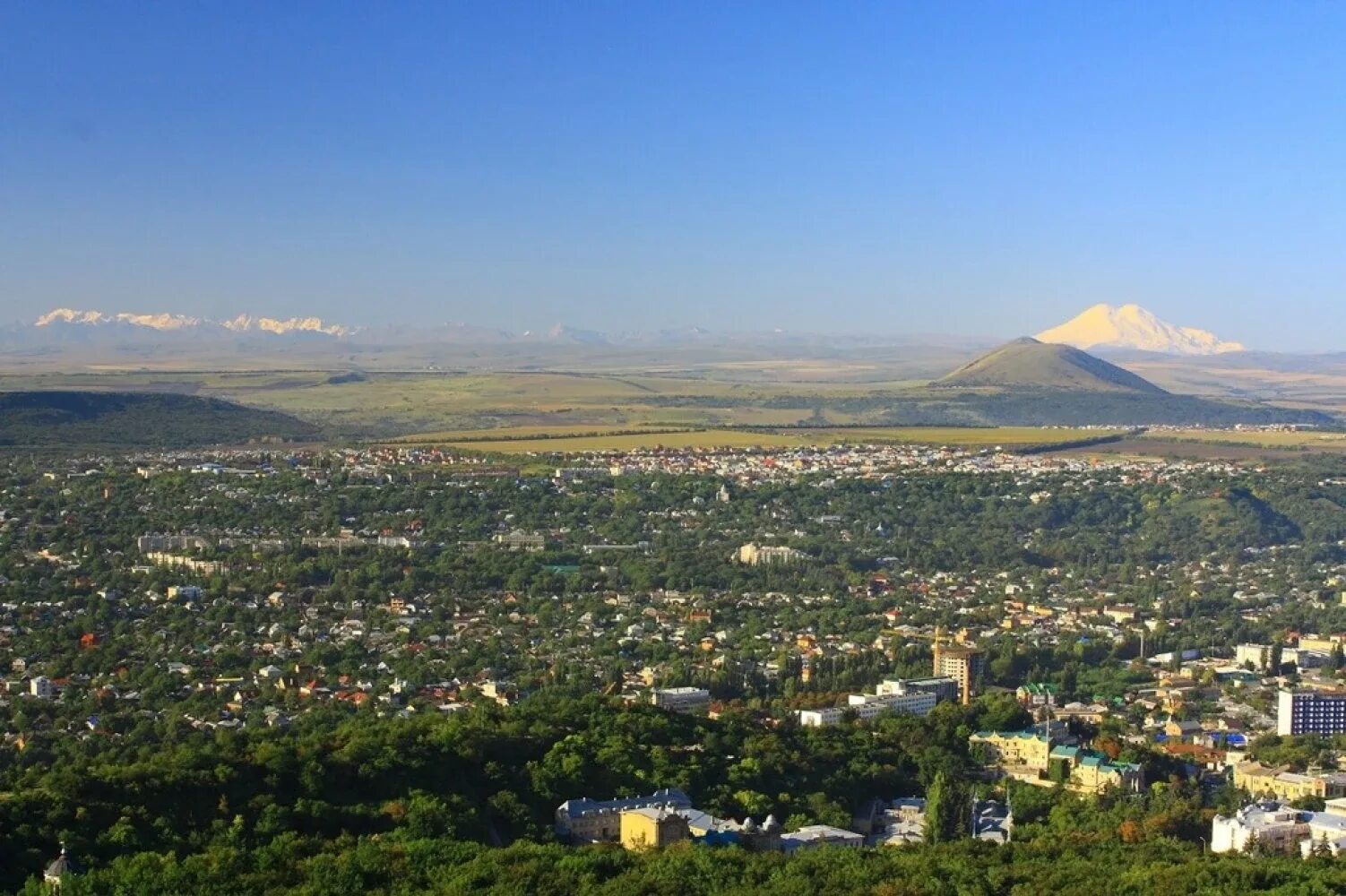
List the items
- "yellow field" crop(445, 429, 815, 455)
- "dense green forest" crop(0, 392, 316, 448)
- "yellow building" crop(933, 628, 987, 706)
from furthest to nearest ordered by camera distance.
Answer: "dense green forest" crop(0, 392, 316, 448) → "yellow field" crop(445, 429, 815, 455) → "yellow building" crop(933, 628, 987, 706)

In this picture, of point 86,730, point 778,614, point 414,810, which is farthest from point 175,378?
point 414,810

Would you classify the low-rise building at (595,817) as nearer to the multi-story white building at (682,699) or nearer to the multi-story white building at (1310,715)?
the multi-story white building at (682,699)

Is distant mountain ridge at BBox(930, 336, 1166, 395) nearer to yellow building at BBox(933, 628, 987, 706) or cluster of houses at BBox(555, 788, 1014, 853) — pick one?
yellow building at BBox(933, 628, 987, 706)

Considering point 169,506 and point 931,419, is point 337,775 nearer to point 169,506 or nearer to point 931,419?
point 169,506

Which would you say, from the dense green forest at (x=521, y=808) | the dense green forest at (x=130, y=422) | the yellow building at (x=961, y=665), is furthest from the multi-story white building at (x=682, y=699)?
the dense green forest at (x=130, y=422)

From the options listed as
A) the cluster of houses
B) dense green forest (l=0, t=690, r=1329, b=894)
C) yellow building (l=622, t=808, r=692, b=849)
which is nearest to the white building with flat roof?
dense green forest (l=0, t=690, r=1329, b=894)

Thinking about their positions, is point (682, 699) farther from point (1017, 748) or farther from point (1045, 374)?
point (1045, 374)

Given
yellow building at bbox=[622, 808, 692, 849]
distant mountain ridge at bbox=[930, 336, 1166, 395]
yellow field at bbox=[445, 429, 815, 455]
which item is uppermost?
distant mountain ridge at bbox=[930, 336, 1166, 395]
